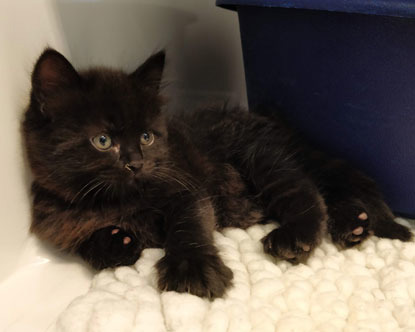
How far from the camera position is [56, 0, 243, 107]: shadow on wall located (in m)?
1.84

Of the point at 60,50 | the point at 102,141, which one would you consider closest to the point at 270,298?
the point at 102,141

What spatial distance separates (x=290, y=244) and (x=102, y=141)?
0.66 metres

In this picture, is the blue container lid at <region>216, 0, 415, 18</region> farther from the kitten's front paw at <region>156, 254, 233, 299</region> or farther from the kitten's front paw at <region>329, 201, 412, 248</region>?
the kitten's front paw at <region>156, 254, 233, 299</region>

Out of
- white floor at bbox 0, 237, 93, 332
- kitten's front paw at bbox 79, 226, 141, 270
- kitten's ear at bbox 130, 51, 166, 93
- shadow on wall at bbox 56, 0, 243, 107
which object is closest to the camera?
white floor at bbox 0, 237, 93, 332

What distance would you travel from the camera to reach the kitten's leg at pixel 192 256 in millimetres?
1254

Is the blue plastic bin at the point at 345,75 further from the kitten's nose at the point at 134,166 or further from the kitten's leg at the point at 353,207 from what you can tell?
the kitten's nose at the point at 134,166

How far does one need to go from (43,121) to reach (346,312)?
1.02 meters

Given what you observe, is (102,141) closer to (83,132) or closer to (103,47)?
(83,132)

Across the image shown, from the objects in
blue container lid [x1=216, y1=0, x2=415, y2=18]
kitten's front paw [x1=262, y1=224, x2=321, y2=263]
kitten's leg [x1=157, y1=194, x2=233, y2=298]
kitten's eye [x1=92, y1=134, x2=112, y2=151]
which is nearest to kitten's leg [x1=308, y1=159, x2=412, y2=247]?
kitten's front paw [x1=262, y1=224, x2=321, y2=263]

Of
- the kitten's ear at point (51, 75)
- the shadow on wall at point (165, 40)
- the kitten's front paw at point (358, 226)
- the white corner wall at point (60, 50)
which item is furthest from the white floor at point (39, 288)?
the kitten's front paw at point (358, 226)

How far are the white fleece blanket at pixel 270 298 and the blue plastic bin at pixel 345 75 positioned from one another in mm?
356

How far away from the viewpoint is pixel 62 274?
1499 mm

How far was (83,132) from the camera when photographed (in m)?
1.34

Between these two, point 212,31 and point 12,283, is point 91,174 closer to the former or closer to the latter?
point 12,283
